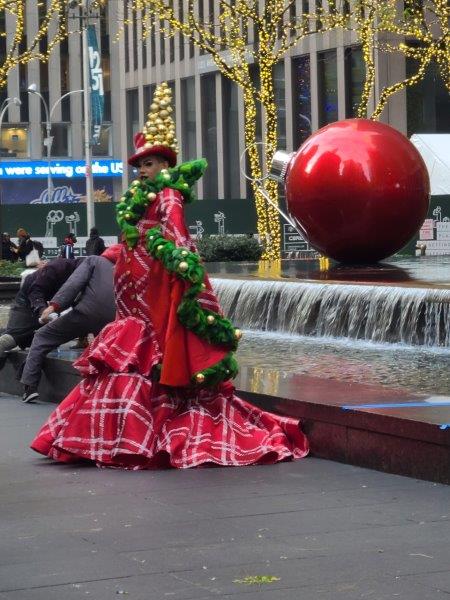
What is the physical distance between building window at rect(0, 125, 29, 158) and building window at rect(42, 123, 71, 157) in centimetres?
122

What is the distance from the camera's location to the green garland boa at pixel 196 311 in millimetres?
8375

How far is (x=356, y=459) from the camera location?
26.7ft

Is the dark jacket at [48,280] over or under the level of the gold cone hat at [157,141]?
under

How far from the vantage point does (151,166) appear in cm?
875

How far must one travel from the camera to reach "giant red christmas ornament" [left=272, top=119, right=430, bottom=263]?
15.8 meters

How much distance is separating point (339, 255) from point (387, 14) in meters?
14.0

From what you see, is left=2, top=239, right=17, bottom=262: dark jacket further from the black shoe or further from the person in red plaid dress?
the person in red plaid dress

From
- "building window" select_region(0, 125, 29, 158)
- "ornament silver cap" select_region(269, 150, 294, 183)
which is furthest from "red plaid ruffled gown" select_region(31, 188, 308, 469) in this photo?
"building window" select_region(0, 125, 29, 158)

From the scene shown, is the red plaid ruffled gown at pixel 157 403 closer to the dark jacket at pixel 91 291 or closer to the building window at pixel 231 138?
the dark jacket at pixel 91 291

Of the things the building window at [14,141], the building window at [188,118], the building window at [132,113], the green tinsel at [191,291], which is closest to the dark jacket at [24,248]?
the green tinsel at [191,291]

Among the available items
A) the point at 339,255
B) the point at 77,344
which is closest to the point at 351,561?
the point at 77,344

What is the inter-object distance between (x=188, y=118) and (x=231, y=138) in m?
4.62

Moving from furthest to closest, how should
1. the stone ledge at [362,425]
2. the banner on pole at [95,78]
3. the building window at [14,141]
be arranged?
the building window at [14,141]
the banner on pole at [95,78]
the stone ledge at [362,425]

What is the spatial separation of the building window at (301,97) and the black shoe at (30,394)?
4727 centimetres
